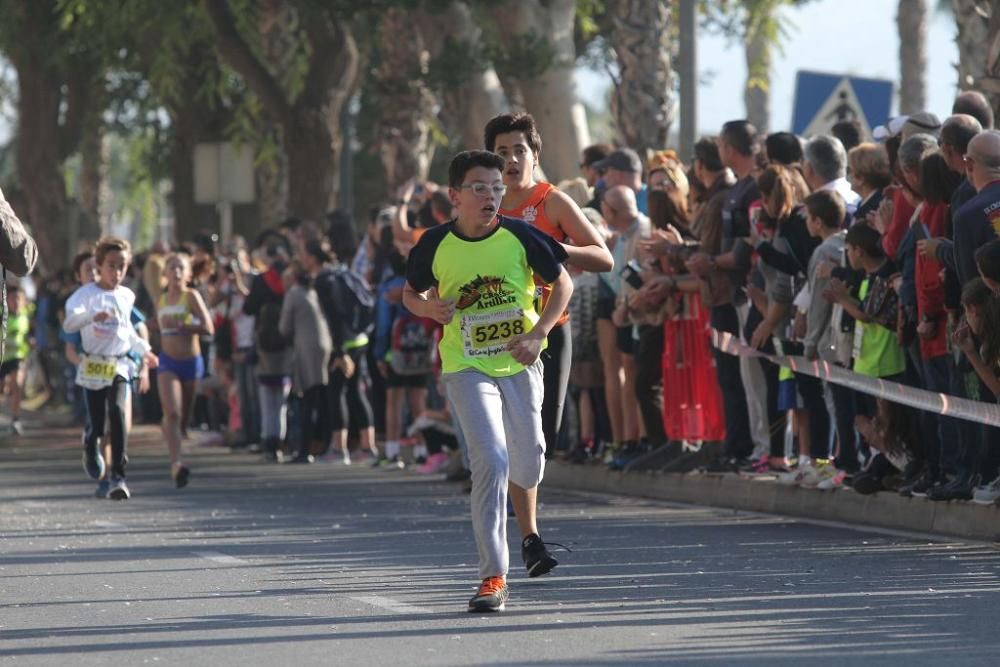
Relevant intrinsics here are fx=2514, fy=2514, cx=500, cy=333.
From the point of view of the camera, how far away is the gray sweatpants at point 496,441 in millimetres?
10117

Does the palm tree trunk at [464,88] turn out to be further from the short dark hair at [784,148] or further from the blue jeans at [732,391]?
the short dark hair at [784,148]

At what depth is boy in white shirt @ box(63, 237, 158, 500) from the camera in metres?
17.3

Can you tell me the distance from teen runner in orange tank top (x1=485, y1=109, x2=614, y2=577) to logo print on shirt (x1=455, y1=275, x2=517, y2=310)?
0.64 meters

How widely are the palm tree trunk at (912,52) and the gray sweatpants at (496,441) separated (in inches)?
1018

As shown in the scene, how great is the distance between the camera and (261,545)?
1352cm

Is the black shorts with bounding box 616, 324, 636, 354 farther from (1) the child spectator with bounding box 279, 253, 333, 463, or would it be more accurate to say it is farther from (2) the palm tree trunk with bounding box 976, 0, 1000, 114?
(1) the child spectator with bounding box 279, 253, 333, 463

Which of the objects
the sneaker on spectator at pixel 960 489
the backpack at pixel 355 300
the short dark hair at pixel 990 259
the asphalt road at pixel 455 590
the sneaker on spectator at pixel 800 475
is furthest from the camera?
the backpack at pixel 355 300

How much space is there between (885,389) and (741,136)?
254 cm

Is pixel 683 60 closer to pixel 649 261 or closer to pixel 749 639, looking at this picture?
pixel 649 261

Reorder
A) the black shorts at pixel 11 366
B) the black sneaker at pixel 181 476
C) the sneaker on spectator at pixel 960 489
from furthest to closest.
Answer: the black shorts at pixel 11 366, the black sneaker at pixel 181 476, the sneaker on spectator at pixel 960 489

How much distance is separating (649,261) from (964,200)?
4048 millimetres

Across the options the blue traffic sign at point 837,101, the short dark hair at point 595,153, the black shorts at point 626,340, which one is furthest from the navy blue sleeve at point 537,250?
the blue traffic sign at point 837,101

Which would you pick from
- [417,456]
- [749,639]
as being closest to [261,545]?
[749,639]

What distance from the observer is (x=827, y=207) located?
14.6m
